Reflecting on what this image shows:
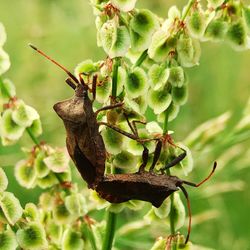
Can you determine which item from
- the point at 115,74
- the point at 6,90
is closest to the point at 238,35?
the point at 115,74

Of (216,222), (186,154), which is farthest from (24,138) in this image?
(186,154)

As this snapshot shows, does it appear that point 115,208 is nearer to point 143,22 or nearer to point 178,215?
point 178,215

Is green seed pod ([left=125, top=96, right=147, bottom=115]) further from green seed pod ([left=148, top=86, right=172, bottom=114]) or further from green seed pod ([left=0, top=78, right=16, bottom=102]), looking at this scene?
green seed pod ([left=0, top=78, right=16, bottom=102])

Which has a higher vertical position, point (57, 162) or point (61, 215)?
point (57, 162)

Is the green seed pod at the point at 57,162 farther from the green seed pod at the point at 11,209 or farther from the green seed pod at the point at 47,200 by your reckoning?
the green seed pod at the point at 11,209

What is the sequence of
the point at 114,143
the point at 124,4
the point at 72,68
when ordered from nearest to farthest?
1. the point at 124,4
2. the point at 114,143
3. the point at 72,68

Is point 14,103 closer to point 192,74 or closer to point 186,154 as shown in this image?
point 186,154

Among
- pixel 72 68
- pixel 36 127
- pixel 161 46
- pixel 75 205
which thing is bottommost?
pixel 72 68

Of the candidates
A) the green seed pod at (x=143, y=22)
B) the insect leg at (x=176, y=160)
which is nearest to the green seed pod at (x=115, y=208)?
the insect leg at (x=176, y=160)
